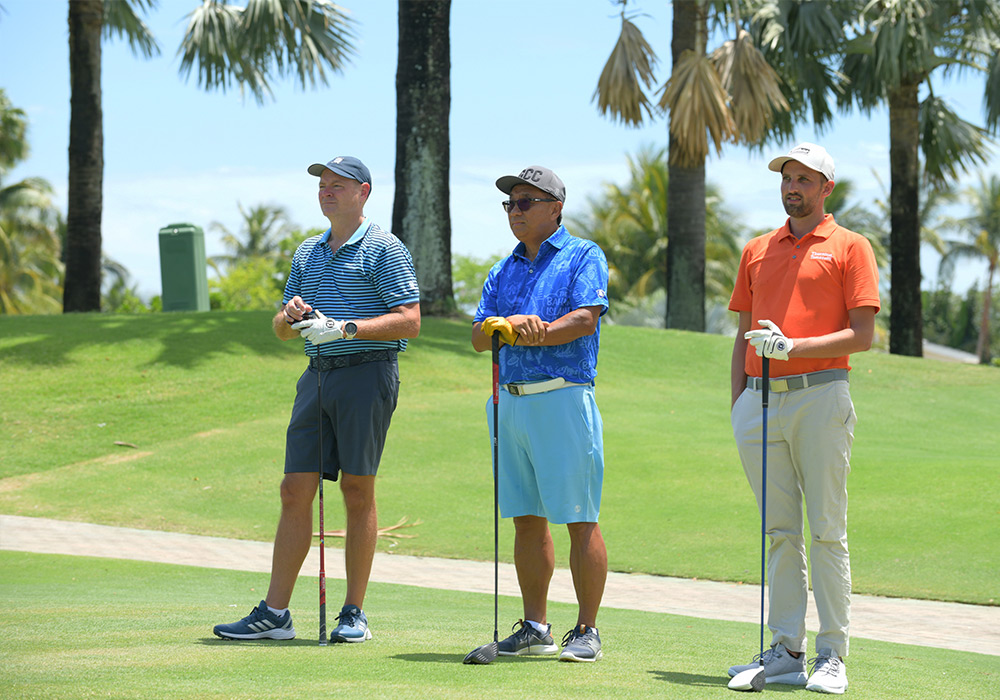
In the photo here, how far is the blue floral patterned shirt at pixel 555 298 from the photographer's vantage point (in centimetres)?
482

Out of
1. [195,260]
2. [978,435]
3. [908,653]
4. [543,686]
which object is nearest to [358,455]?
[543,686]

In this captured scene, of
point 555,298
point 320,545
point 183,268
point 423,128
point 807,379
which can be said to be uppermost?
point 423,128

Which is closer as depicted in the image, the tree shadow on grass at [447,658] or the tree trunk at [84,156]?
the tree shadow on grass at [447,658]

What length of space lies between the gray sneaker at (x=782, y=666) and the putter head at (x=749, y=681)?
17 cm

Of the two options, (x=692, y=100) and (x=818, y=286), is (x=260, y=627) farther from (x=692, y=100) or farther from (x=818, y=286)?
(x=692, y=100)

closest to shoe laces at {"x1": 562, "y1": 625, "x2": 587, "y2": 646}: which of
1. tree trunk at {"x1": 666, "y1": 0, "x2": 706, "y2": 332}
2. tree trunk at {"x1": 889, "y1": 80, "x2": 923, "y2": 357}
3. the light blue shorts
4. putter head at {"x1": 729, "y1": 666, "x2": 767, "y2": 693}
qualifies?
the light blue shorts

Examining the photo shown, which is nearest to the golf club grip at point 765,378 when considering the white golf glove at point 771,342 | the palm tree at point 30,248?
the white golf glove at point 771,342

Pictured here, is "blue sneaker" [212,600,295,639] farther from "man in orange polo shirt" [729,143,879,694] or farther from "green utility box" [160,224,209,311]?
"green utility box" [160,224,209,311]

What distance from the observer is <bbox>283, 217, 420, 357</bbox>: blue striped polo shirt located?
16.7 feet

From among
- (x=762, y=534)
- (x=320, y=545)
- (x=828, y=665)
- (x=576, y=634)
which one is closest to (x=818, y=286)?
(x=762, y=534)

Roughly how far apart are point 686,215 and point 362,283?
700 inches

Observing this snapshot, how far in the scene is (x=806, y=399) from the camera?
4535mm

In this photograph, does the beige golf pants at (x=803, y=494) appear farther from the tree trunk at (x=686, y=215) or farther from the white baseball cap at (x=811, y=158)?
the tree trunk at (x=686, y=215)

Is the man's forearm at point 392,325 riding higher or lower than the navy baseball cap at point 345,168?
lower
